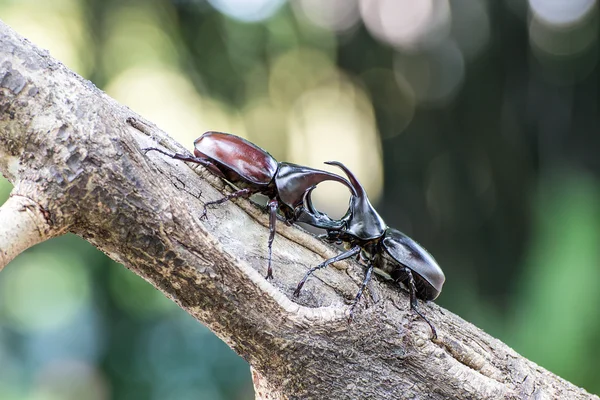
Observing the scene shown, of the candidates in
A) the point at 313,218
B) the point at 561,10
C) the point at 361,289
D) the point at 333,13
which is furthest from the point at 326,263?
the point at 561,10

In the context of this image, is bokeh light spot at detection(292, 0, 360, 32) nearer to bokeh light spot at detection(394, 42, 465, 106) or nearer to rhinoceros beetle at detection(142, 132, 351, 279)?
bokeh light spot at detection(394, 42, 465, 106)

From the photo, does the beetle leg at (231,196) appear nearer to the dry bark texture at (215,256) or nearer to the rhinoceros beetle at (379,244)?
the dry bark texture at (215,256)

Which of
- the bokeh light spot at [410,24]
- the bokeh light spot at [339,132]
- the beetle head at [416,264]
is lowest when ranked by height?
the beetle head at [416,264]

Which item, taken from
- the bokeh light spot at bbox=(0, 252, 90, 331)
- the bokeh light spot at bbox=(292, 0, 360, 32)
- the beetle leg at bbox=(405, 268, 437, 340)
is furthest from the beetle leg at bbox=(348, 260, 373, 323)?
the bokeh light spot at bbox=(292, 0, 360, 32)

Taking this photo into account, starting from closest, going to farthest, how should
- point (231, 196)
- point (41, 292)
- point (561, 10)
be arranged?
point (231, 196)
point (41, 292)
point (561, 10)

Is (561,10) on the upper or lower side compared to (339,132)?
upper

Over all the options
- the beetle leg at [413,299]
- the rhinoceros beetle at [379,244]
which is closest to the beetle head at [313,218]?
the rhinoceros beetle at [379,244]

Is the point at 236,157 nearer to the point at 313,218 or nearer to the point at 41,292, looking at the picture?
the point at 313,218
